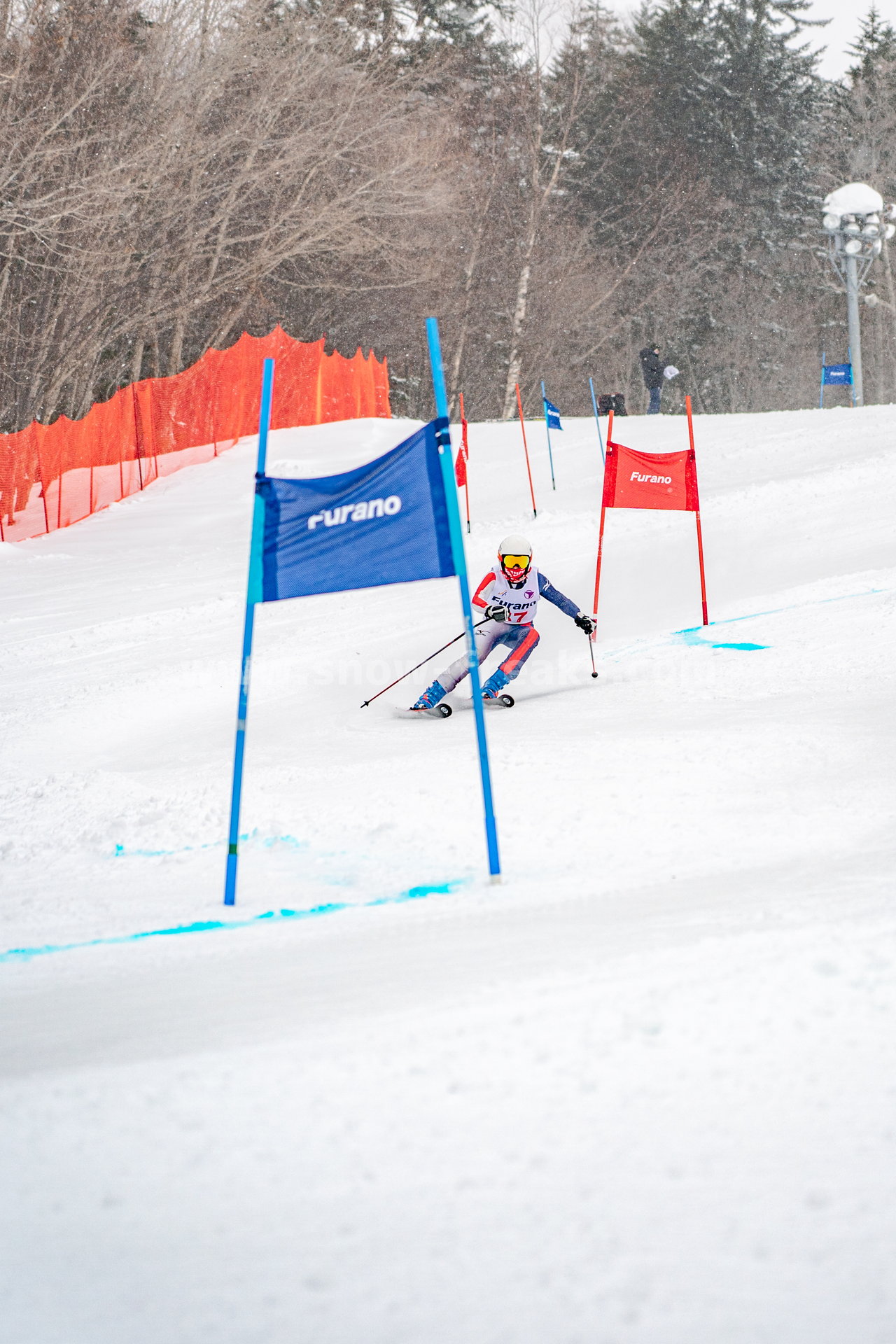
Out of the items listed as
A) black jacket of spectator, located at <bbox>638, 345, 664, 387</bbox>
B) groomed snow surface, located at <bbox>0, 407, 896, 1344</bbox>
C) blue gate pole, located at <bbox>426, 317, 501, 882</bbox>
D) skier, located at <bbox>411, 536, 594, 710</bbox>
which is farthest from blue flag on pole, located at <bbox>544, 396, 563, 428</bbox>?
blue gate pole, located at <bbox>426, 317, 501, 882</bbox>

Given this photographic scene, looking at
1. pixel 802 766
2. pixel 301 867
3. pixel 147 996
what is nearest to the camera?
pixel 147 996

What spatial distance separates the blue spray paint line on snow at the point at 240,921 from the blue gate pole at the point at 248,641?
0.27 meters

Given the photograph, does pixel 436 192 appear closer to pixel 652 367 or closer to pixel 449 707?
pixel 652 367

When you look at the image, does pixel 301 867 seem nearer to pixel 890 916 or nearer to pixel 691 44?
pixel 890 916

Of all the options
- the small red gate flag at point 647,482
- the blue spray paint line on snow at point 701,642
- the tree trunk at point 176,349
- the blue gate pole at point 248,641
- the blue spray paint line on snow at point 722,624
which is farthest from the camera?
the tree trunk at point 176,349

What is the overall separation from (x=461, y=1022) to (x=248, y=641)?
82.1 inches

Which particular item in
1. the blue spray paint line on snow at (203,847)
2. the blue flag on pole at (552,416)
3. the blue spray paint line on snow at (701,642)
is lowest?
the blue spray paint line on snow at (203,847)

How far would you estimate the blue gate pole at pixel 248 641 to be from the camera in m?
5.18

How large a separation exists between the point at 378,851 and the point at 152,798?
67.2 inches

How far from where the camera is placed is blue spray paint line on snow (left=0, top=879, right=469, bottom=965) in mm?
5000

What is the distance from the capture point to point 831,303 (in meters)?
48.7

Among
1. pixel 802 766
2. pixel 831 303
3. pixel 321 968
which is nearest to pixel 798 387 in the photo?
pixel 831 303

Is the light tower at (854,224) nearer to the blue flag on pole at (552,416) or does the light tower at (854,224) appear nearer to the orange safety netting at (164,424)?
the blue flag on pole at (552,416)

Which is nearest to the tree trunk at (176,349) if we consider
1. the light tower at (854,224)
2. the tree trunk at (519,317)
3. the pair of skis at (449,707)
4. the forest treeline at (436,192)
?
the forest treeline at (436,192)
